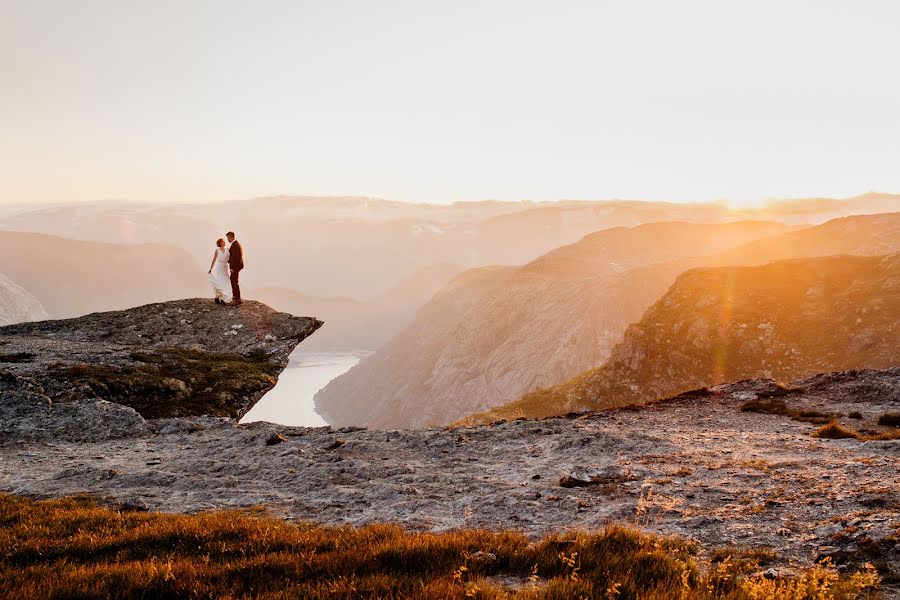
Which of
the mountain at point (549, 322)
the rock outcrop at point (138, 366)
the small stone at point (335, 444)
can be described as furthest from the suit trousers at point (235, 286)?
the mountain at point (549, 322)

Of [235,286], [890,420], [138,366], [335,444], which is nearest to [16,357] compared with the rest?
[138,366]

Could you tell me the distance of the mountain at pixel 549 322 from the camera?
10881 cm

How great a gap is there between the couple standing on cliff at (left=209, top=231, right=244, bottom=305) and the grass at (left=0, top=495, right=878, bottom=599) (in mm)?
18421

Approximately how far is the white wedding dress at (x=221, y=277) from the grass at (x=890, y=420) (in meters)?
27.7

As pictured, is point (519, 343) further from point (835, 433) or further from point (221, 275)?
point (835, 433)

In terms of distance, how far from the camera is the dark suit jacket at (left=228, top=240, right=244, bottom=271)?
24.3 meters

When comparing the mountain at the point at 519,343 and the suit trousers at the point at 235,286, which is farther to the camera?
the mountain at the point at 519,343

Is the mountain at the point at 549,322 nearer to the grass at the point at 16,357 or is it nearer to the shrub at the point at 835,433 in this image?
the shrub at the point at 835,433

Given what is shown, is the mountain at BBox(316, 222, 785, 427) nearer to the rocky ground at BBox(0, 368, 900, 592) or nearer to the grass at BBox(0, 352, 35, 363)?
the rocky ground at BBox(0, 368, 900, 592)

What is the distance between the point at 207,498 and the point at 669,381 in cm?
5204

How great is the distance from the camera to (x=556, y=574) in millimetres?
5414

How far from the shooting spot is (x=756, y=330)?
4891cm

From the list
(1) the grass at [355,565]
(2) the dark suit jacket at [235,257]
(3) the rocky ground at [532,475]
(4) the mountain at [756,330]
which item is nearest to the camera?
(1) the grass at [355,565]

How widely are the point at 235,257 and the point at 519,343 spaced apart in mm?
115502
